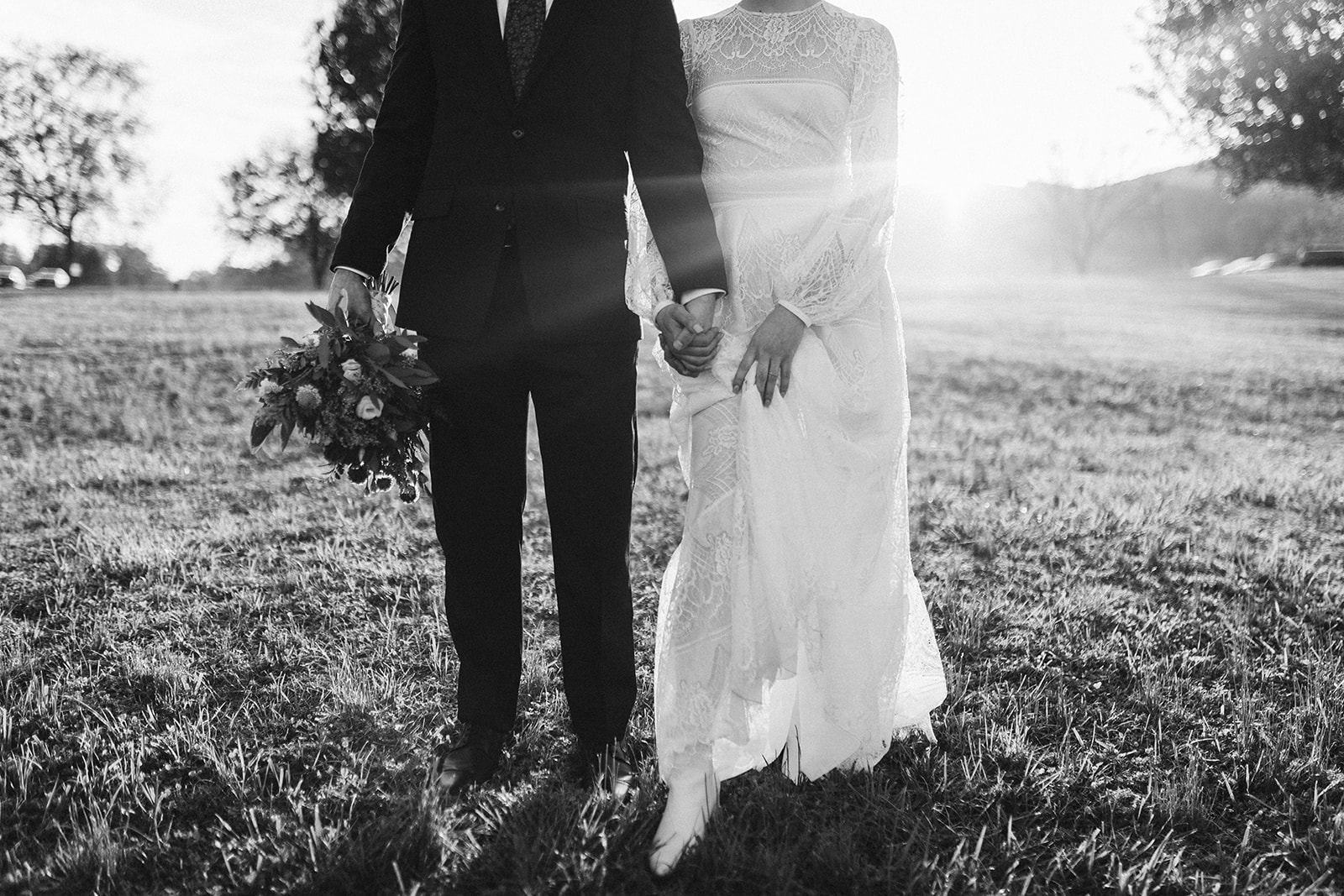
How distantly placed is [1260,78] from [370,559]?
19317mm

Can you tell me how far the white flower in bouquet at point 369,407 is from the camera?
7.95 feet

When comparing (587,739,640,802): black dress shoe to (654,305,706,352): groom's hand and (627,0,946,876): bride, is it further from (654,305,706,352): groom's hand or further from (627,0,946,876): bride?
(654,305,706,352): groom's hand

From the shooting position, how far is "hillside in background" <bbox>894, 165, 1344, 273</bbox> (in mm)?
76188

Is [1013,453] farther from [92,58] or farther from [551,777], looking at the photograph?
[92,58]

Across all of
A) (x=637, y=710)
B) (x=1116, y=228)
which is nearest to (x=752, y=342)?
(x=637, y=710)

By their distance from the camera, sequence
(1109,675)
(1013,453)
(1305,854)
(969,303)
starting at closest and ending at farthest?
(1305,854) < (1109,675) < (1013,453) < (969,303)

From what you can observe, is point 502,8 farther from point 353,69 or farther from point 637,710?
point 353,69

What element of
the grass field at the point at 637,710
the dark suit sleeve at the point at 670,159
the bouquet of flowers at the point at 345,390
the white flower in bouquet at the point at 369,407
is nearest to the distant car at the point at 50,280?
the grass field at the point at 637,710

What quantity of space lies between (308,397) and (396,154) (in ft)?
2.59

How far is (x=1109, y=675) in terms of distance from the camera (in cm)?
339

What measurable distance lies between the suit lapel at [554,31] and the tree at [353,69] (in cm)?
2059

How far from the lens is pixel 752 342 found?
97.1 inches

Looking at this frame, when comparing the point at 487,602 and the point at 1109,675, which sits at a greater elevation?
the point at 487,602

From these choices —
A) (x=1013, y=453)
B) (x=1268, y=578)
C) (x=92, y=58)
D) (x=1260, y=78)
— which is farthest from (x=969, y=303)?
(x=92, y=58)
